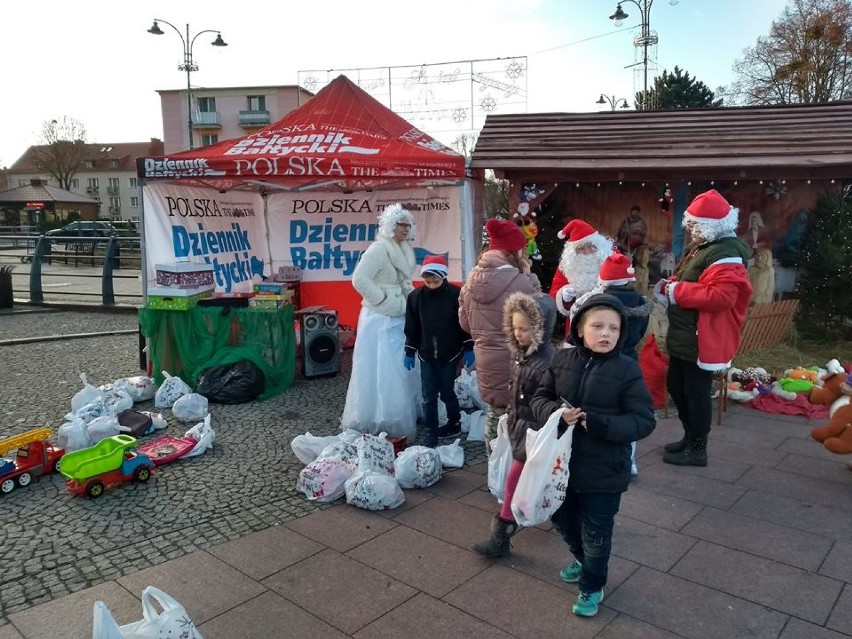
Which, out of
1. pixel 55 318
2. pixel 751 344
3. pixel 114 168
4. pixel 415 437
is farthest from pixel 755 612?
pixel 114 168

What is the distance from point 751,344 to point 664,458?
173 inches

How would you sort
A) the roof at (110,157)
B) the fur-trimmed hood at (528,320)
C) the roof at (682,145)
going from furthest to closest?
the roof at (110,157), the roof at (682,145), the fur-trimmed hood at (528,320)

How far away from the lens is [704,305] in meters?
4.34

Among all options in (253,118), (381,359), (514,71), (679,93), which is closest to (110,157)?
(253,118)

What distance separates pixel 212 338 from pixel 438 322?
10.00 ft

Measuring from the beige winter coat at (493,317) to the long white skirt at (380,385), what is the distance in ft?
4.18

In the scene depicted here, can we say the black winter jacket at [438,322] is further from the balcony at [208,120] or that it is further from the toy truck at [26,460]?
the balcony at [208,120]

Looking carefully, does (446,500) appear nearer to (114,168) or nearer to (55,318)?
(55,318)

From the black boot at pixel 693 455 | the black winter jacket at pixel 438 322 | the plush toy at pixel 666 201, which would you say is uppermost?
the plush toy at pixel 666 201

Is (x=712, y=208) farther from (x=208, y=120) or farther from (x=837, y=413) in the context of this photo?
(x=208, y=120)

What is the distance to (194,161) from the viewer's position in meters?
6.86

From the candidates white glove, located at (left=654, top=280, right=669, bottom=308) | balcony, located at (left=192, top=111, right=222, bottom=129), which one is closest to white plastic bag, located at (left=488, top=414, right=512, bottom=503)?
white glove, located at (left=654, top=280, right=669, bottom=308)

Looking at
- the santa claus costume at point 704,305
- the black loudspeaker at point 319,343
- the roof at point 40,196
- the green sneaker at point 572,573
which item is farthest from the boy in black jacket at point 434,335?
the roof at point 40,196

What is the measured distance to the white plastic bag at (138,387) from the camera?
6.27 metres
